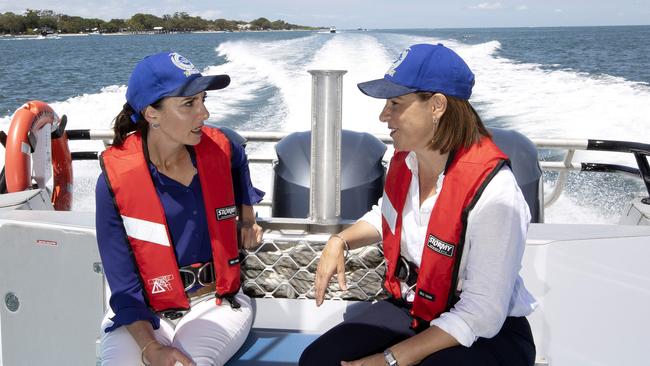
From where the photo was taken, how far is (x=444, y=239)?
4.50 feet

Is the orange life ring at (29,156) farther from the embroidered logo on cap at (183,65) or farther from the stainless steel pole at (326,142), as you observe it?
the stainless steel pole at (326,142)

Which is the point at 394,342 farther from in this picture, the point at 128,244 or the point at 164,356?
the point at 128,244

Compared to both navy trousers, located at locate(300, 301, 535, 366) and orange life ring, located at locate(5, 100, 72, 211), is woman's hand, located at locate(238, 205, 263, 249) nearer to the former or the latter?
navy trousers, located at locate(300, 301, 535, 366)

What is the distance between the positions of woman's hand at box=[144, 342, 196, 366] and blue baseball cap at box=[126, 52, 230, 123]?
0.59 metres

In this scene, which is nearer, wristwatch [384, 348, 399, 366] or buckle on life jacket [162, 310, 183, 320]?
wristwatch [384, 348, 399, 366]

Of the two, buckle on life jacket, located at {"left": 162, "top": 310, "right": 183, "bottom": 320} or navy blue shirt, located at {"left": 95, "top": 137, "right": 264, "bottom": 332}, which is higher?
navy blue shirt, located at {"left": 95, "top": 137, "right": 264, "bottom": 332}

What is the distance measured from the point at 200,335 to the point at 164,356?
15cm

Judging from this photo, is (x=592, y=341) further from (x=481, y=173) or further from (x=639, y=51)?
(x=639, y=51)

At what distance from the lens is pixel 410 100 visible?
1.39 metres

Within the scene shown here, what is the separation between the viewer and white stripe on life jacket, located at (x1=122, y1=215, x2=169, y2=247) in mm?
1624

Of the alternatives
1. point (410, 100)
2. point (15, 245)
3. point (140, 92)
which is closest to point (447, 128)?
point (410, 100)

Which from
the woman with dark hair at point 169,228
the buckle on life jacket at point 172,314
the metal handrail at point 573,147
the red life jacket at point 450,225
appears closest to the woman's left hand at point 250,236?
the woman with dark hair at point 169,228

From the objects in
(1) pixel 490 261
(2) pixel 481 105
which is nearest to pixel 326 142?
(1) pixel 490 261

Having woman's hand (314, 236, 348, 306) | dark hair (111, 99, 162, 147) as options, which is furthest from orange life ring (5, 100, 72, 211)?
woman's hand (314, 236, 348, 306)
